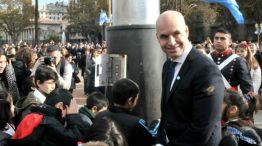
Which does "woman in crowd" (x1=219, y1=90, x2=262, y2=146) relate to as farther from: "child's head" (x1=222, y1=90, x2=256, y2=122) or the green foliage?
the green foliage

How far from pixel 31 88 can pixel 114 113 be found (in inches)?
101

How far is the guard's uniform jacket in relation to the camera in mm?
5895

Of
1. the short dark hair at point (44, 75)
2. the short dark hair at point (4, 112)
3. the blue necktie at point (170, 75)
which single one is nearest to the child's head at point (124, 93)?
the blue necktie at point (170, 75)

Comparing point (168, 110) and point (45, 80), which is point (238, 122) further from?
point (45, 80)

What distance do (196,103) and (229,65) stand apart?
3172 mm

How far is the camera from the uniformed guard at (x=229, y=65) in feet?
19.3

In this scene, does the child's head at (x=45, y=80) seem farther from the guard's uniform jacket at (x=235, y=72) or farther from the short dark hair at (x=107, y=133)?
the guard's uniform jacket at (x=235, y=72)

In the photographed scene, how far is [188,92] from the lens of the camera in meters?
3.02

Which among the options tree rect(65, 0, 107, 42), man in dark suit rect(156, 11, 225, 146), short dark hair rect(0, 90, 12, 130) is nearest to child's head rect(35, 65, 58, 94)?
short dark hair rect(0, 90, 12, 130)

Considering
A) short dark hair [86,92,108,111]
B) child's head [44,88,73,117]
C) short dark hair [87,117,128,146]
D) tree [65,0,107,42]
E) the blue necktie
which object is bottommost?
short dark hair [87,117,128,146]

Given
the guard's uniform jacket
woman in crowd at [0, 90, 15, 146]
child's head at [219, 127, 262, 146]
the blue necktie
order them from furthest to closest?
1. the guard's uniform jacket
2. woman in crowd at [0, 90, 15, 146]
3. child's head at [219, 127, 262, 146]
4. the blue necktie

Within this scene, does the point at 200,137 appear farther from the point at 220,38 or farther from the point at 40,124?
the point at 220,38

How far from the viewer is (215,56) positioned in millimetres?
6133

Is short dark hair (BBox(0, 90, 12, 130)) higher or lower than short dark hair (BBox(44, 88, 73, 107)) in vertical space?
lower
